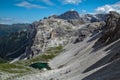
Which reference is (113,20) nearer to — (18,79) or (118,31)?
(118,31)

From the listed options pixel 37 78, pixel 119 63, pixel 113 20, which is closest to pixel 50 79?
pixel 37 78

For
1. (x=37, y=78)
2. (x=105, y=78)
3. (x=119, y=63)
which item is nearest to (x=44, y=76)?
(x=37, y=78)

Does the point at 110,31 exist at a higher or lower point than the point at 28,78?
higher

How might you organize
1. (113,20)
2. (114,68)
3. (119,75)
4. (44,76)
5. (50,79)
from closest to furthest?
(119,75) < (114,68) < (50,79) < (44,76) < (113,20)

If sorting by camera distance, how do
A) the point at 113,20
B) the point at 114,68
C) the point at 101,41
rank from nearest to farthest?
the point at 114,68 < the point at 101,41 < the point at 113,20

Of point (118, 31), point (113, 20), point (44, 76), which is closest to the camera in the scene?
point (44, 76)

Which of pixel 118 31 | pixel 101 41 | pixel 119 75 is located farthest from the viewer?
pixel 101 41

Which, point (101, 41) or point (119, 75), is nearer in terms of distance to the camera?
point (119, 75)

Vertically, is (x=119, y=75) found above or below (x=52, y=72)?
above

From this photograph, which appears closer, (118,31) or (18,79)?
(18,79)

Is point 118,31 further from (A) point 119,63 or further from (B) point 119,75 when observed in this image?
(B) point 119,75
